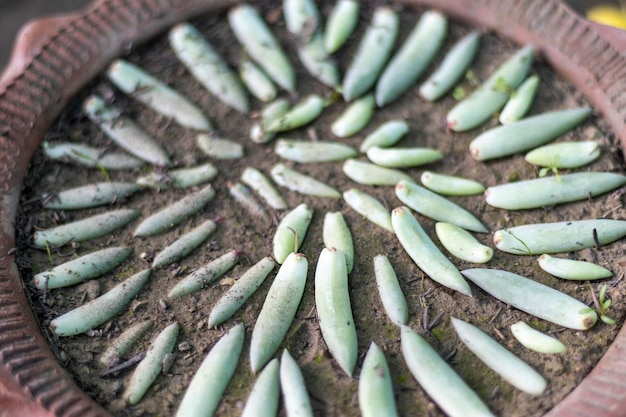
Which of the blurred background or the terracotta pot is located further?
the blurred background

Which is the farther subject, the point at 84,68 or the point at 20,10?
the point at 20,10

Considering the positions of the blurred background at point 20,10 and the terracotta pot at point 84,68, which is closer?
the terracotta pot at point 84,68

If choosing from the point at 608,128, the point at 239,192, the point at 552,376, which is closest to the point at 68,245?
the point at 239,192

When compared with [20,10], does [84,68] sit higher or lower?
higher

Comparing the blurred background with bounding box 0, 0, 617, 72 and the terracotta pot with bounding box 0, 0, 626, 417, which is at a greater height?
the terracotta pot with bounding box 0, 0, 626, 417

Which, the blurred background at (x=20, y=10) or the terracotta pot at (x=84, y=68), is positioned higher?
the terracotta pot at (x=84, y=68)
